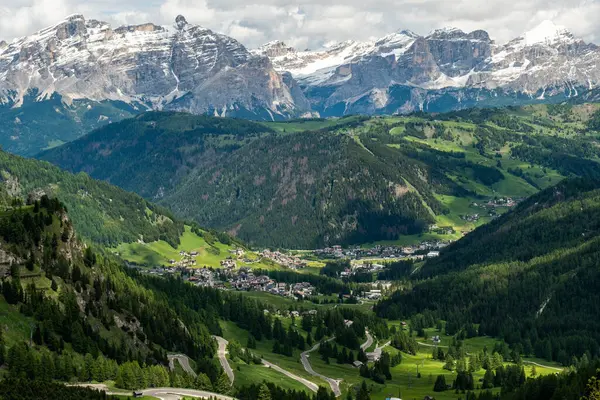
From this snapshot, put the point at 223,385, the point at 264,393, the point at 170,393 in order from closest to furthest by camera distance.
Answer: the point at 170,393, the point at 264,393, the point at 223,385

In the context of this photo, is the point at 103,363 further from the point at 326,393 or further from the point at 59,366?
the point at 326,393

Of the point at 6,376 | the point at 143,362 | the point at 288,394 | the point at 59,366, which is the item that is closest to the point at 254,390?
the point at 288,394

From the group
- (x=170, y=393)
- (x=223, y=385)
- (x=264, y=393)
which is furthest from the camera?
(x=223, y=385)

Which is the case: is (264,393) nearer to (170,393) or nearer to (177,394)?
(177,394)

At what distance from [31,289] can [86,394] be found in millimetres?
47388

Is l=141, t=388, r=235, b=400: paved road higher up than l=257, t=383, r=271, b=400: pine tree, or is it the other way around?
l=141, t=388, r=235, b=400: paved road

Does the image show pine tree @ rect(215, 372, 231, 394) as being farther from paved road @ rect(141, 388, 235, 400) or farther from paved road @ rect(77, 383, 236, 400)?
paved road @ rect(141, 388, 235, 400)

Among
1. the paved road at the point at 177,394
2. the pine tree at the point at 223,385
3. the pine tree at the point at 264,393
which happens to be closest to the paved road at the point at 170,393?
the paved road at the point at 177,394

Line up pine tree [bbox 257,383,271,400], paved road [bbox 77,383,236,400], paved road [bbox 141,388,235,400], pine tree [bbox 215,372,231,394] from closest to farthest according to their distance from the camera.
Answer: paved road [bbox 77,383,236,400], paved road [bbox 141,388,235,400], pine tree [bbox 257,383,271,400], pine tree [bbox 215,372,231,394]

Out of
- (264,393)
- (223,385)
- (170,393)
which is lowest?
(264,393)

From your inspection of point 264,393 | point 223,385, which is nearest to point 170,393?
point 223,385

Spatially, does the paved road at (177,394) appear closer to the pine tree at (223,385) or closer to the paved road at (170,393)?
the paved road at (170,393)

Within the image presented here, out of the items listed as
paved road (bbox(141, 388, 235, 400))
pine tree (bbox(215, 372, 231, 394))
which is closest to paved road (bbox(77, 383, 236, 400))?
paved road (bbox(141, 388, 235, 400))

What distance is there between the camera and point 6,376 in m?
156
